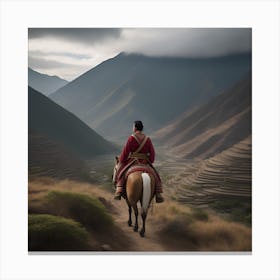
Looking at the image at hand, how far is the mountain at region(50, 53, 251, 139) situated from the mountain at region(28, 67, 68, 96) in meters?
0.13

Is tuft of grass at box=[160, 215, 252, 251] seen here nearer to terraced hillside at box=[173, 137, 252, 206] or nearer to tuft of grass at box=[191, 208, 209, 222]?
tuft of grass at box=[191, 208, 209, 222]

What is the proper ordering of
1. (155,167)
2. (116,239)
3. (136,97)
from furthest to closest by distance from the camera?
(136,97)
(155,167)
(116,239)

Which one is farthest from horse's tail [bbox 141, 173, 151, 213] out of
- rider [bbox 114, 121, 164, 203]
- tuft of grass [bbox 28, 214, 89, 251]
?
tuft of grass [bbox 28, 214, 89, 251]

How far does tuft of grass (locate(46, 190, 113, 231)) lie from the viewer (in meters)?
5.57

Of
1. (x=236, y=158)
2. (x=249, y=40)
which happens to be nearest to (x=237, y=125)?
(x=236, y=158)

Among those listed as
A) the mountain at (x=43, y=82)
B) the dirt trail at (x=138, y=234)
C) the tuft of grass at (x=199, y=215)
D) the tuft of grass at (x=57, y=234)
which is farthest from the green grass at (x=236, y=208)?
the mountain at (x=43, y=82)

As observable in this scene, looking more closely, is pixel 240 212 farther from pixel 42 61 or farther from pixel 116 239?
pixel 42 61

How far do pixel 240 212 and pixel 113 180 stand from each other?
1.83 m

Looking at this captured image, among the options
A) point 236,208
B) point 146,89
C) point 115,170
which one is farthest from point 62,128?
point 236,208

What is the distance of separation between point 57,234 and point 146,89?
102 inches

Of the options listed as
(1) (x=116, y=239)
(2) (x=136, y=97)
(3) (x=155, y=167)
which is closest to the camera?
(1) (x=116, y=239)

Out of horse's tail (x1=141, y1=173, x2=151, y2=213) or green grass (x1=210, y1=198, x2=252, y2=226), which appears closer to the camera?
horse's tail (x1=141, y1=173, x2=151, y2=213)

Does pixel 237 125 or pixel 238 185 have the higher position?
pixel 237 125

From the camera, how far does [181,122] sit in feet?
20.4
